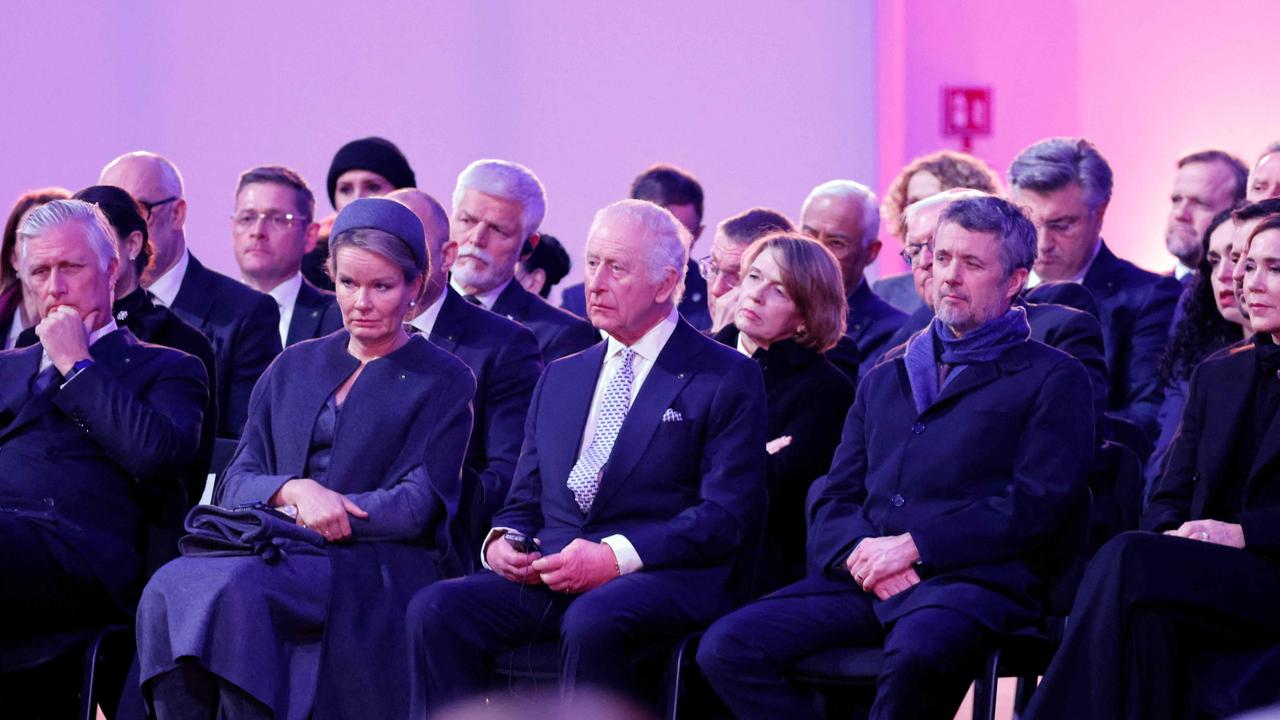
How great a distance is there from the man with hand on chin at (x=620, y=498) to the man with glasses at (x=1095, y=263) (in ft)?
5.03

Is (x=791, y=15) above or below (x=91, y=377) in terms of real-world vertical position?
above

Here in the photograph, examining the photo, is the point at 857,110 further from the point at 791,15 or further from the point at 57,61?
the point at 57,61

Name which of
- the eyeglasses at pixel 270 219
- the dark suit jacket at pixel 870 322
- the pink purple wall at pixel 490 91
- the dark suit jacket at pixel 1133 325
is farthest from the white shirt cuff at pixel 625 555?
the pink purple wall at pixel 490 91

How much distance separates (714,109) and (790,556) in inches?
130

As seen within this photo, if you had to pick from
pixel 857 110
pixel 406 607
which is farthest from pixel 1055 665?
pixel 857 110

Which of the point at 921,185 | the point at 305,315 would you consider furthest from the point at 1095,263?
the point at 305,315

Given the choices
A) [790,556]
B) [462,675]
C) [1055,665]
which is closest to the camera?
[1055,665]

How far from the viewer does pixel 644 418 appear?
13.4 ft

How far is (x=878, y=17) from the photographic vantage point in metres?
7.43

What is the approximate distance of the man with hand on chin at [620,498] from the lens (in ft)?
12.7

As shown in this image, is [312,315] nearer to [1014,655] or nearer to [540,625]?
[540,625]

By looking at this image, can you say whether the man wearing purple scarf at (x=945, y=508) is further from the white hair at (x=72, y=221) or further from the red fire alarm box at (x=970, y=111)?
the red fire alarm box at (x=970, y=111)

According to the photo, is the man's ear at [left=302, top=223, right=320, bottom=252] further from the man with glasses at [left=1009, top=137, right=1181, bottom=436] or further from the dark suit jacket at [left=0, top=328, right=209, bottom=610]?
the man with glasses at [left=1009, top=137, right=1181, bottom=436]

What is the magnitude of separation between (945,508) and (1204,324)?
1.24m
